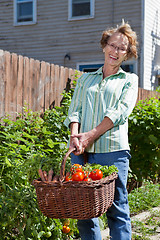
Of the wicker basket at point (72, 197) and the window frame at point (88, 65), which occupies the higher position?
the window frame at point (88, 65)

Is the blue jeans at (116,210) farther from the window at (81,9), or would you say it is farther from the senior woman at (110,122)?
the window at (81,9)

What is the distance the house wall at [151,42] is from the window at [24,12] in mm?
3981

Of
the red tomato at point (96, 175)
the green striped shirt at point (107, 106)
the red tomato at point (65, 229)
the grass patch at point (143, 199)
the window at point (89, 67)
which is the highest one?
the window at point (89, 67)

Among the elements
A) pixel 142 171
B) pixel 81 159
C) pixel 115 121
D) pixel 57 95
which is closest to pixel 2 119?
pixel 57 95

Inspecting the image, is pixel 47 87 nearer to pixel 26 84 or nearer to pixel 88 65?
pixel 26 84

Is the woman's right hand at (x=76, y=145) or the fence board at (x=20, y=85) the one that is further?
the fence board at (x=20, y=85)

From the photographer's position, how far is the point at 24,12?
13.1m

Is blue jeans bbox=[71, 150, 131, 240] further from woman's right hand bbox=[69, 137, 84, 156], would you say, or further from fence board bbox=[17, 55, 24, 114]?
fence board bbox=[17, 55, 24, 114]

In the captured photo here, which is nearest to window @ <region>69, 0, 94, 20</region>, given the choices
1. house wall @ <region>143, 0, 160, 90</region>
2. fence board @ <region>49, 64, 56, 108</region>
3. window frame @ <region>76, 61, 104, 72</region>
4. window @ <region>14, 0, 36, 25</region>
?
window @ <region>14, 0, 36, 25</region>

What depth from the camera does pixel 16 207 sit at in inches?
120

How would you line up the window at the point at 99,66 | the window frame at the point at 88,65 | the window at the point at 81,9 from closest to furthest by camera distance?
1. the window at the point at 99,66
2. the window frame at the point at 88,65
3. the window at the point at 81,9

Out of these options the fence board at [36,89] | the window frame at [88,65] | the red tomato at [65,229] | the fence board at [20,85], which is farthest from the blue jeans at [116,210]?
the window frame at [88,65]

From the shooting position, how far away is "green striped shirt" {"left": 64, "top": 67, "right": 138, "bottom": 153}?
2.81m

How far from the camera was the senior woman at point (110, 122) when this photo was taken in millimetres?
2770
